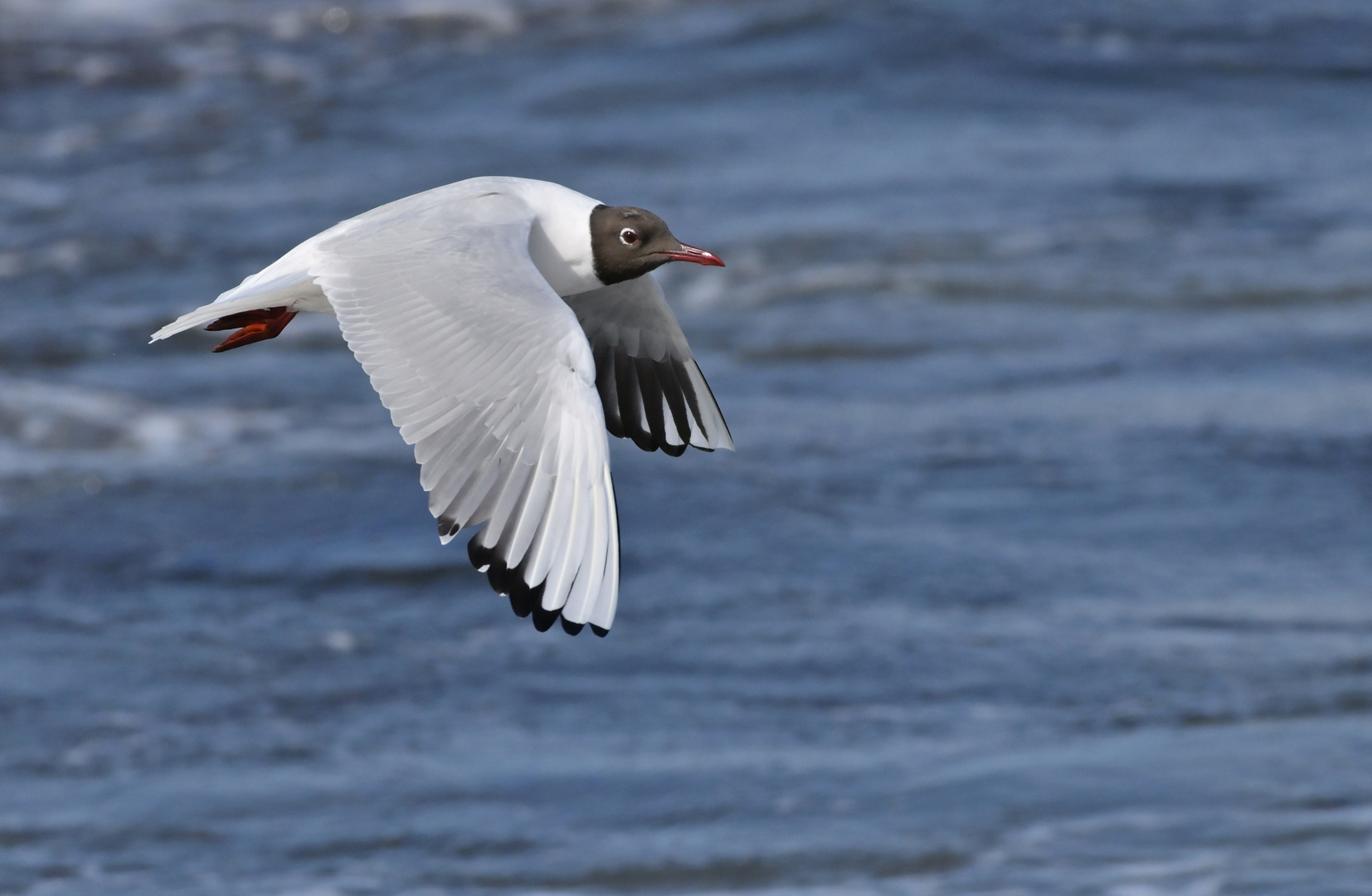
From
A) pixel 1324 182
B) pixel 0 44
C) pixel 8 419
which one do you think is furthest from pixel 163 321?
pixel 1324 182

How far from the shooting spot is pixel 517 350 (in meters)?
5.07

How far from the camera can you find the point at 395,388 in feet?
16.9

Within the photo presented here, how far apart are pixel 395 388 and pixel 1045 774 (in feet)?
13.4

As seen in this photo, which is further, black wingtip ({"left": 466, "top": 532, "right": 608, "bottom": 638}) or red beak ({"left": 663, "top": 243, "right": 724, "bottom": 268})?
red beak ({"left": 663, "top": 243, "right": 724, "bottom": 268})

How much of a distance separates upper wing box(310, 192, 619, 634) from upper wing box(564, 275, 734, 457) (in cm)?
58

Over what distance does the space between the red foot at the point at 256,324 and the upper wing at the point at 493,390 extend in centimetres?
45

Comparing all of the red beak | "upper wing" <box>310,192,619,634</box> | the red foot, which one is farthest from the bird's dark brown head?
the red foot

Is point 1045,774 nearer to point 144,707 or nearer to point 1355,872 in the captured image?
point 1355,872

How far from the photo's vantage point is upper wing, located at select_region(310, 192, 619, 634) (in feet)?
15.6

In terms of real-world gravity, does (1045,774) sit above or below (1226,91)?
below

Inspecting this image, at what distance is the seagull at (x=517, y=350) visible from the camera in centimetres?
480

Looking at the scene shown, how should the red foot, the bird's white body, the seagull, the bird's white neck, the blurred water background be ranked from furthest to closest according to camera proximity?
the blurred water background → the red foot → the bird's white neck → the bird's white body → the seagull

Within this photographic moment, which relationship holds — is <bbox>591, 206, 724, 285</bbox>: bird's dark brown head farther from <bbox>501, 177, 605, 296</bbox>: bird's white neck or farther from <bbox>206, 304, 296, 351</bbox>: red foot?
<bbox>206, 304, 296, 351</bbox>: red foot

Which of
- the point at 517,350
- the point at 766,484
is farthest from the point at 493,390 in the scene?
the point at 766,484
